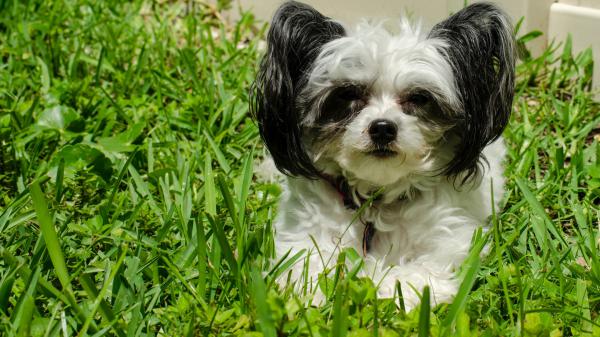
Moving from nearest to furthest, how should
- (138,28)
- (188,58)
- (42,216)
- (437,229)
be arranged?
(42,216)
(437,229)
(188,58)
(138,28)

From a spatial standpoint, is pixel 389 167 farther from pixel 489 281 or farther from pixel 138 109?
pixel 138 109

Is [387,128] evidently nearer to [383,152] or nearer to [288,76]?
[383,152]

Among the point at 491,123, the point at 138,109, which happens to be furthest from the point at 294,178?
the point at 138,109

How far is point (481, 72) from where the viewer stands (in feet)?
9.11

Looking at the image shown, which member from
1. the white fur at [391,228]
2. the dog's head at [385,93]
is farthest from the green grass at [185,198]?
the dog's head at [385,93]

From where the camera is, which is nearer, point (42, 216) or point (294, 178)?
point (42, 216)

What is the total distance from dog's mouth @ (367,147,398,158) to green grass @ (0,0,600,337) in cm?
40

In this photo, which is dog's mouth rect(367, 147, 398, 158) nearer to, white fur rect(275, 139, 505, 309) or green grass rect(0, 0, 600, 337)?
white fur rect(275, 139, 505, 309)

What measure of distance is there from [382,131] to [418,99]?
20 centimetres

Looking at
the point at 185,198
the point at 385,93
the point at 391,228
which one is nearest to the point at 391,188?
the point at 391,228

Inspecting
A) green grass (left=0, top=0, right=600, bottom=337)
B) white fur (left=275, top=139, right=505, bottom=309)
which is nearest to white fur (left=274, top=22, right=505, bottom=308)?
white fur (left=275, top=139, right=505, bottom=309)

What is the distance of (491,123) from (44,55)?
2.73 metres

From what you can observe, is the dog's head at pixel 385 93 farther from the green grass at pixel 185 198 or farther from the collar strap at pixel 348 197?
the green grass at pixel 185 198

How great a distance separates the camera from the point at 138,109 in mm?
4117
